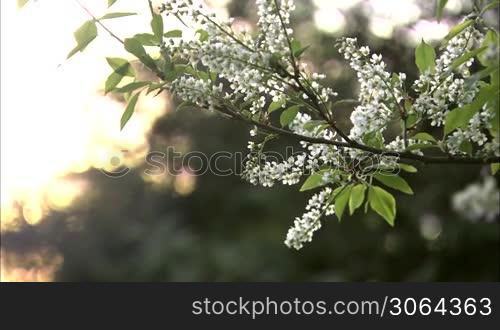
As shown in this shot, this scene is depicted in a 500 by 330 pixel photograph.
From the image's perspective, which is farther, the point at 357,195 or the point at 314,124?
the point at 357,195

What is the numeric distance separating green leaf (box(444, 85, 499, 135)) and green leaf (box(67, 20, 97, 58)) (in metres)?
0.70

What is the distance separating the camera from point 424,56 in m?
1.45

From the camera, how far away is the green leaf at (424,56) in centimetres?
143

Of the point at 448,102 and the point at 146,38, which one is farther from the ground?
the point at 146,38

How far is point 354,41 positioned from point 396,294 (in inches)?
88.4

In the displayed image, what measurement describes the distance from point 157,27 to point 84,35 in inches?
5.7

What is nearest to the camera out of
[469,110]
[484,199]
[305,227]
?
[469,110]

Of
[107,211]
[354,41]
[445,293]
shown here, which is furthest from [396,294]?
[107,211]

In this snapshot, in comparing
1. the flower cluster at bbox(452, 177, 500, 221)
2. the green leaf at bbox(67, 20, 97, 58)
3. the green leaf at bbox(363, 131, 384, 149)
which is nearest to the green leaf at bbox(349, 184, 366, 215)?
the green leaf at bbox(363, 131, 384, 149)

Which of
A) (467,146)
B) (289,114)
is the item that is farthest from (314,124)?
(467,146)

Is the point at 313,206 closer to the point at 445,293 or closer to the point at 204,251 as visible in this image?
the point at 445,293

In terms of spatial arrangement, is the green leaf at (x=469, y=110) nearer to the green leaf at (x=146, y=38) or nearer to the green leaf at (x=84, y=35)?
the green leaf at (x=146, y=38)

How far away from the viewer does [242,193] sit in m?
7.58

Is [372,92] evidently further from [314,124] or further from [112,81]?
[112,81]
